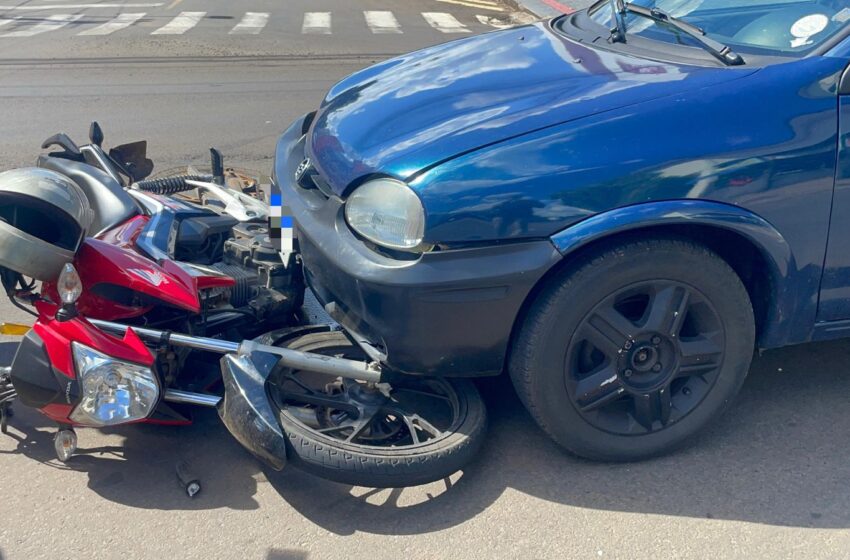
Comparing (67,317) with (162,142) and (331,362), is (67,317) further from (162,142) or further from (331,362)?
(162,142)

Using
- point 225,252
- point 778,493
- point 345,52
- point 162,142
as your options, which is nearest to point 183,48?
point 345,52

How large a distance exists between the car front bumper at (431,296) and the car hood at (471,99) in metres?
0.29

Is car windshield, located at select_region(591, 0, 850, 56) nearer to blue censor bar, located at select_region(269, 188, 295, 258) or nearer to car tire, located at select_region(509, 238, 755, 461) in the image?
car tire, located at select_region(509, 238, 755, 461)

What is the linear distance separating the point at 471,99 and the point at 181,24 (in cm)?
1298

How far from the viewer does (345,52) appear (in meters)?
11.8

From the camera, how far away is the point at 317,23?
14.9 metres

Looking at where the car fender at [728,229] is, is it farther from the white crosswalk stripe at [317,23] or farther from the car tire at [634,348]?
the white crosswalk stripe at [317,23]

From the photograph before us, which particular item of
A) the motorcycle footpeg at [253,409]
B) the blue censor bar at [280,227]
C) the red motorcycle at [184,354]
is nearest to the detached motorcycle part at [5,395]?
the red motorcycle at [184,354]

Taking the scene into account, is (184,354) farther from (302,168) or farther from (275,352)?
(302,168)

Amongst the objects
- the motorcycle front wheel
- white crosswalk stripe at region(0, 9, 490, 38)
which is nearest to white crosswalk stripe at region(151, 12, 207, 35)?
white crosswalk stripe at region(0, 9, 490, 38)

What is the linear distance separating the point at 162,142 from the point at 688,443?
5.45 metres

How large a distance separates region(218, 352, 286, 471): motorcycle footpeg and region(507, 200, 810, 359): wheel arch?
2.87ft

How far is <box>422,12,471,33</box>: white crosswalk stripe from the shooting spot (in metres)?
14.3

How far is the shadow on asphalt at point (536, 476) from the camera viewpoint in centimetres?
286
